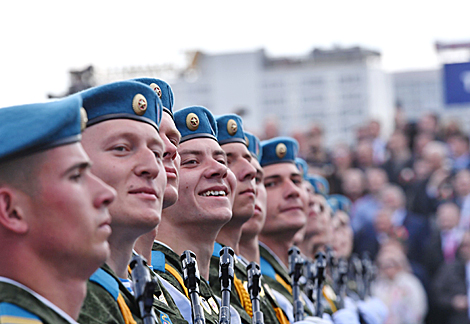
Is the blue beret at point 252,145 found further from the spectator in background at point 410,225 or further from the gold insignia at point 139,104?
the spectator in background at point 410,225

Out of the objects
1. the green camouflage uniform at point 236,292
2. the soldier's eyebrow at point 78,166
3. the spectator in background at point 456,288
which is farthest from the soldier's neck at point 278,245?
the spectator in background at point 456,288

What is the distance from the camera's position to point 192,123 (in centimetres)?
455

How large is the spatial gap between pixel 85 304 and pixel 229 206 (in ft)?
5.77

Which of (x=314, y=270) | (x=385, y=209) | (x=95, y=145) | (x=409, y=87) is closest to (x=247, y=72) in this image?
(x=409, y=87)

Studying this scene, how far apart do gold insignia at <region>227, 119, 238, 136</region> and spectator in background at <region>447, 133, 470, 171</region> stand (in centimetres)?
798

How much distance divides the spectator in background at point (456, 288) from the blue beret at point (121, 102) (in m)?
8.15

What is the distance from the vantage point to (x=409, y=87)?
1667 inches

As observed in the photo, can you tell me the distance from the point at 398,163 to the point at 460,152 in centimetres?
94

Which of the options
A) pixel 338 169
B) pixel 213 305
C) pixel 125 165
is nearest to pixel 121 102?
pixel 125 165

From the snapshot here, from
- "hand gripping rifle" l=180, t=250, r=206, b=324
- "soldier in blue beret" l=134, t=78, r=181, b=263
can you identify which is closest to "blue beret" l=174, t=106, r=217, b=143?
"soldier in blue beret" l=134, t=78, r=181, b=263

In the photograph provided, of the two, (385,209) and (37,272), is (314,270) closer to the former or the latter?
(37,272)

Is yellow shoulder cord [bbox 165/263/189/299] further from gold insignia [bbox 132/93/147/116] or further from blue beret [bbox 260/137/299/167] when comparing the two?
blue beret [bbox 260/137/299/167]

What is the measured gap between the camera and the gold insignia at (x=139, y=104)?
10.9 ft

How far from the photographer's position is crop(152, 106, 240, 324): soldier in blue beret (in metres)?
4.34
